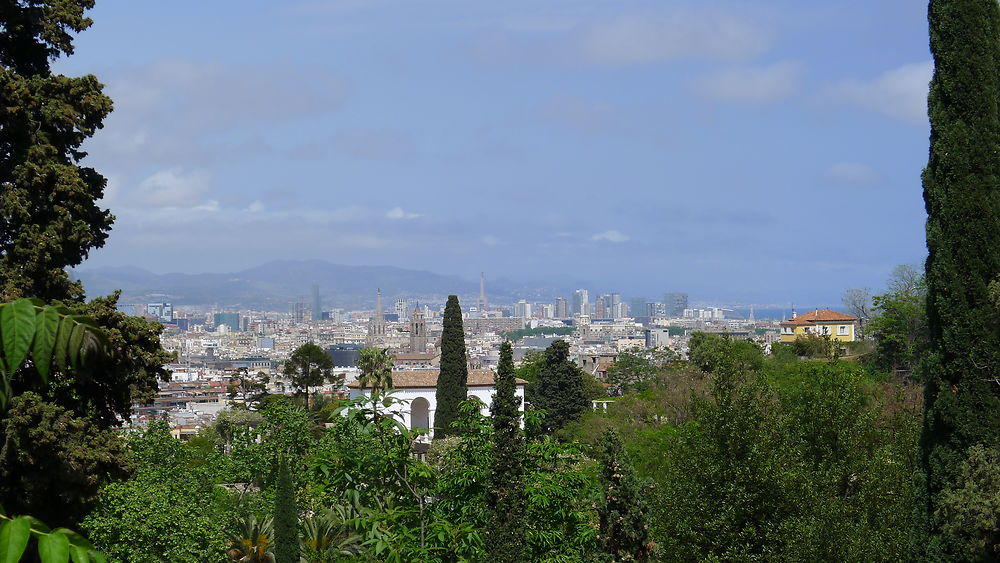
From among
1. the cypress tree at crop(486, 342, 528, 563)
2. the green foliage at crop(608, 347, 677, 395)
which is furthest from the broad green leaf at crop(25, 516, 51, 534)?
the green foliage at crop(608, 347, 677, 395)

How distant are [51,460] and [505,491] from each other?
14.2 ft

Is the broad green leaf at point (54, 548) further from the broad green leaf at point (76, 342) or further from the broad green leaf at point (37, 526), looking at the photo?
the broad green leaf at point (76, 342)

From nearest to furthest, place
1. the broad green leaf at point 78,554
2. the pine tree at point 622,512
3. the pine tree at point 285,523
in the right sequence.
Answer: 1. the broad green leaf at point 78,554
2. the pine tree at point 622,512
3. the pine tree at point 285,523

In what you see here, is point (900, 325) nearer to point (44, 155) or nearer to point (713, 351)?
point (713, 351)

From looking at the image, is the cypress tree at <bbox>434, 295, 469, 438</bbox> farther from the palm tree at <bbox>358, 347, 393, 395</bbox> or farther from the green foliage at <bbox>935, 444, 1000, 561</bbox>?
the green foliage at <bbox>935, 444, 1000, 561</bbox>

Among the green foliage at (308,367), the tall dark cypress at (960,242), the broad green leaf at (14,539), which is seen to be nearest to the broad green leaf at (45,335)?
the broad green leaf at (14,539)

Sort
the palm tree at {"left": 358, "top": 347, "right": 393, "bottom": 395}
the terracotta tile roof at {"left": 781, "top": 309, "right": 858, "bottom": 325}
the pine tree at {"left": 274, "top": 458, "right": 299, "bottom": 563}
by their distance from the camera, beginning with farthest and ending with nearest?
the terracotta tile roof at {"left": 781, "top": 309, "right": 858, "bottom": 325}, the palm tree at {"left": 358, "top": 347, "right": 393, "bottom": 395}, the pine tree at {"left": 274, "top": 458, "right": 299, "bottom": 563}

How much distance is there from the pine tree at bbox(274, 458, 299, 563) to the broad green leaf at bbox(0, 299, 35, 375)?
13802 mm

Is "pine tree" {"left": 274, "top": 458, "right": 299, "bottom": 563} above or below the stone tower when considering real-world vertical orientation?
below

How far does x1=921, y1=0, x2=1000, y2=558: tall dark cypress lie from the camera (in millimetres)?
8664

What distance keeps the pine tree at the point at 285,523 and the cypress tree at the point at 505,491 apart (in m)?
6.34

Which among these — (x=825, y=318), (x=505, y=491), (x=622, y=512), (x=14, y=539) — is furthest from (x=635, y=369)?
(x=14, y=539)

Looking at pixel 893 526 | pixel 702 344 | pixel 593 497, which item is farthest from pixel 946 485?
pixel 702 344

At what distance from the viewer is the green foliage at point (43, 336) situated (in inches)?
70.5
